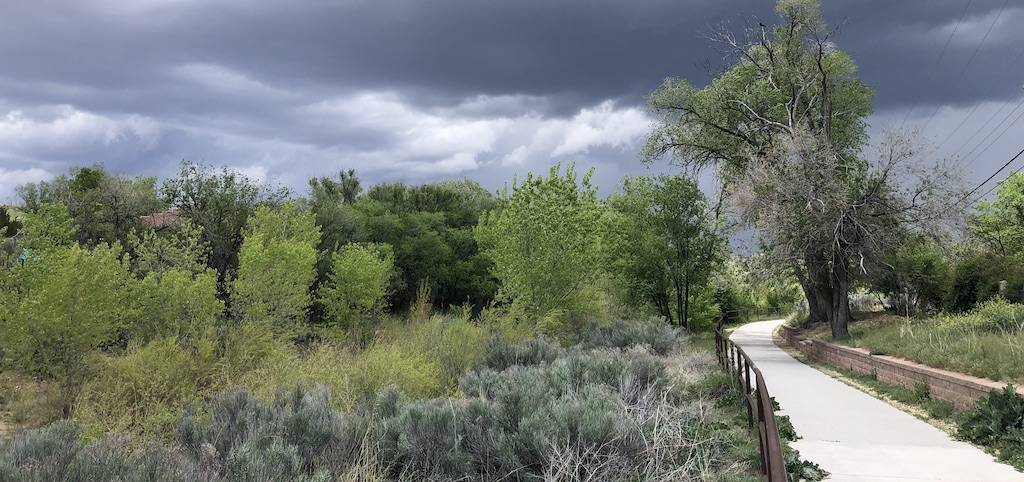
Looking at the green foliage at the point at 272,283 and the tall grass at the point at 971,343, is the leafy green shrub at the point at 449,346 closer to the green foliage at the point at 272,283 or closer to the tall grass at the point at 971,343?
the tall grass at the point at 971,343

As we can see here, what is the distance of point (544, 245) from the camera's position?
2286 cm

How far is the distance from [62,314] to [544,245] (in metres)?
13.0

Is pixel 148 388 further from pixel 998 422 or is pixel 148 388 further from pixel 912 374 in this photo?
pixel 912 374

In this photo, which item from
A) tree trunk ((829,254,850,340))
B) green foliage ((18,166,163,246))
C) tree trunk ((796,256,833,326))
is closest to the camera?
tree trunk ((829,254,850,340))

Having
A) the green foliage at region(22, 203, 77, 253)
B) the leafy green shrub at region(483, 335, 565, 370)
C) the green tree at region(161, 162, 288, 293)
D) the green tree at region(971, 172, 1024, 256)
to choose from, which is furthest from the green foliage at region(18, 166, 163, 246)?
the green tree at region(971, 172, 1024, 256)

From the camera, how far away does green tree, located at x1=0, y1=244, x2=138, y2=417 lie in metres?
15.1

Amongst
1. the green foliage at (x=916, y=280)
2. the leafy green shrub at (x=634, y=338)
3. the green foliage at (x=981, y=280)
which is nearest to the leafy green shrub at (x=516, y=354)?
the leafy green shrub at (x=634, y=338)

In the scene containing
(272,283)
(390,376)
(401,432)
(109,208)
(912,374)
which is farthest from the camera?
(109,208)

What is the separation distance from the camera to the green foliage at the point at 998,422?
342 inches

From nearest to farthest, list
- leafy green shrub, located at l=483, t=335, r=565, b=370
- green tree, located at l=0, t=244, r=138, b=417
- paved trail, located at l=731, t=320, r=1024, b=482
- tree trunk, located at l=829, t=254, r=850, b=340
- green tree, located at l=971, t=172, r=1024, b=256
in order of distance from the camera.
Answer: paved trail, located at l=731, t=320, r=1024, b=482 < leafy green shrub, located at l=483, t=335, r=565, b=370 < green tree, located at l=0, t=244, r=138, b=417 < tree trunk, located at l=829, t=254, r=850, b=340 < green tree, located at l=971, t=172, r=1024, b=256

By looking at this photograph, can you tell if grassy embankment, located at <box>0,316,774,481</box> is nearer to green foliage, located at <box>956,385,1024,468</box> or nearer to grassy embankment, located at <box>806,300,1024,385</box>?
green foliage, located at <box>956,385,1024,468</box>

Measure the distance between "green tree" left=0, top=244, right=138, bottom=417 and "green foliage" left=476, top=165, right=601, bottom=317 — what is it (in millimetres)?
11234

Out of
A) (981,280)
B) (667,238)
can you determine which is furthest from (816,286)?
(667,238)

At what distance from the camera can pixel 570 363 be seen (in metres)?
11.0
